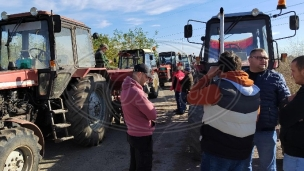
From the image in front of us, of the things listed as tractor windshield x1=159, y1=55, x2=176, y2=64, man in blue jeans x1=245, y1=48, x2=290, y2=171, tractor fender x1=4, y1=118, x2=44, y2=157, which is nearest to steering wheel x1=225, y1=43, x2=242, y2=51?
man in blue jeans x1=245, y1=48, x2=290, y2=171

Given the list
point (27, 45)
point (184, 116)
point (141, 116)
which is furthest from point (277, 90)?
point (184, 116)

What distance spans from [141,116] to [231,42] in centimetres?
277

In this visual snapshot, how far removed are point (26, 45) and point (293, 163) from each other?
4407 millimetres

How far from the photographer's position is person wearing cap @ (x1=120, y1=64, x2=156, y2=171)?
11.0ft

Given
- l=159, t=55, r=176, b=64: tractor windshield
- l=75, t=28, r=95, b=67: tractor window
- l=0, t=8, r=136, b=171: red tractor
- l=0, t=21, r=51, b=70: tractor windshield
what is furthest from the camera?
l=159, t=55, r=176, b=64: tractor windshield

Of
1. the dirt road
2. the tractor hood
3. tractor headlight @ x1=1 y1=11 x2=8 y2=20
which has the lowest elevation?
the dirt road

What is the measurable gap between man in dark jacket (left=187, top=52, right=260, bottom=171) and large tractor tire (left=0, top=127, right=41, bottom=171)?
239 cm

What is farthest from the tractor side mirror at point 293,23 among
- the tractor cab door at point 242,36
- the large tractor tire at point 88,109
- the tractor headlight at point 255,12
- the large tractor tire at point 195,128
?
the large tractor tire at point 88,109

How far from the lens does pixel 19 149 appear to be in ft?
12.8

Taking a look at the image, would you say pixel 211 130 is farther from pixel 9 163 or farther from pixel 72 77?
pixel 72 77

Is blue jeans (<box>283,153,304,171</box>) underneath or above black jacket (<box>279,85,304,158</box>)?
underneath

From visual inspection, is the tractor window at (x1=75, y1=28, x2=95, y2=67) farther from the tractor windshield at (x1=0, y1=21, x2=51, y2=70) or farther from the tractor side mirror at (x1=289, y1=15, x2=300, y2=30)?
the tractor side mirror at (x1=289, y1=15, x2=300, y2=30)

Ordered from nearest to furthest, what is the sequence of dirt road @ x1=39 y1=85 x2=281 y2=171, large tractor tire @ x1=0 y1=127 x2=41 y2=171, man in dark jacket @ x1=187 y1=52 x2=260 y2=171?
man in dark jacket @ x1=187 y1=52 x2=260 y2=171 < large tractor tire @ x1=0 y1=127 x2=41 y2=171 < dirt road @ x1=39 y1=85 x2=281 y2=171

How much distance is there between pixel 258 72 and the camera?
3266 millimetres
